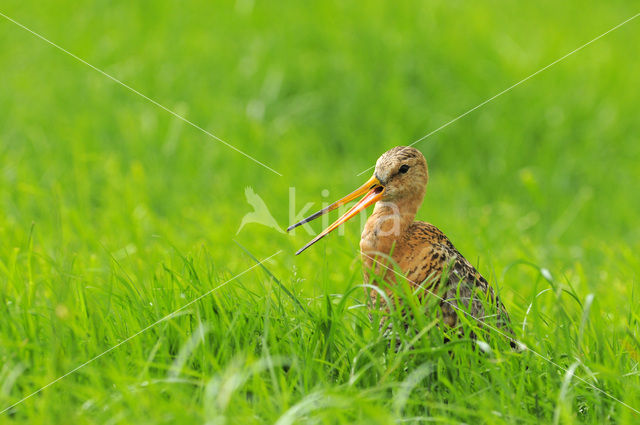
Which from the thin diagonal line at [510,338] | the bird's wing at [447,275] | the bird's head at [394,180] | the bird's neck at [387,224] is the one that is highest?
→ the bird's head at [394,180]

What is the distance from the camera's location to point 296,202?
6.69 meters

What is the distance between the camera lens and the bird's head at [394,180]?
11.4ft

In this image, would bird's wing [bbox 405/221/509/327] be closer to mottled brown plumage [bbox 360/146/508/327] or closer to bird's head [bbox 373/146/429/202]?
mottled brown plumage [bbox 360/146/508/327]

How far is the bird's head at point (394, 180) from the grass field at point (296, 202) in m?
0.29

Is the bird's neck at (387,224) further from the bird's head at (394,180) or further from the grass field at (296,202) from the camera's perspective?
the grass field at (296,202)

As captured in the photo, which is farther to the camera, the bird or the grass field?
the bird

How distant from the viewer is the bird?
135 inches

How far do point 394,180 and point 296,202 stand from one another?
3.23 metres

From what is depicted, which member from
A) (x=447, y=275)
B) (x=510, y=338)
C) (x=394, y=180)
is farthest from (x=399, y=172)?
(x=510, y=338)

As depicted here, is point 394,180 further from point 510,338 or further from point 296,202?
point 296,202

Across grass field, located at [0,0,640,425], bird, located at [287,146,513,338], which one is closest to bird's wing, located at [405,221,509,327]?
bird, located at [287,146,513,338]

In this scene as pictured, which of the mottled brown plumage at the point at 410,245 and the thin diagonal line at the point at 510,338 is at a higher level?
the mottled brown plumage at the point at 410,245

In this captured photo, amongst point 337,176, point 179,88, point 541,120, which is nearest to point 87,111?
point 179,88

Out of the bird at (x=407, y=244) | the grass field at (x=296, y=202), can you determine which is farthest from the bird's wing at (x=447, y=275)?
the grass field at (x=296, y=202)
